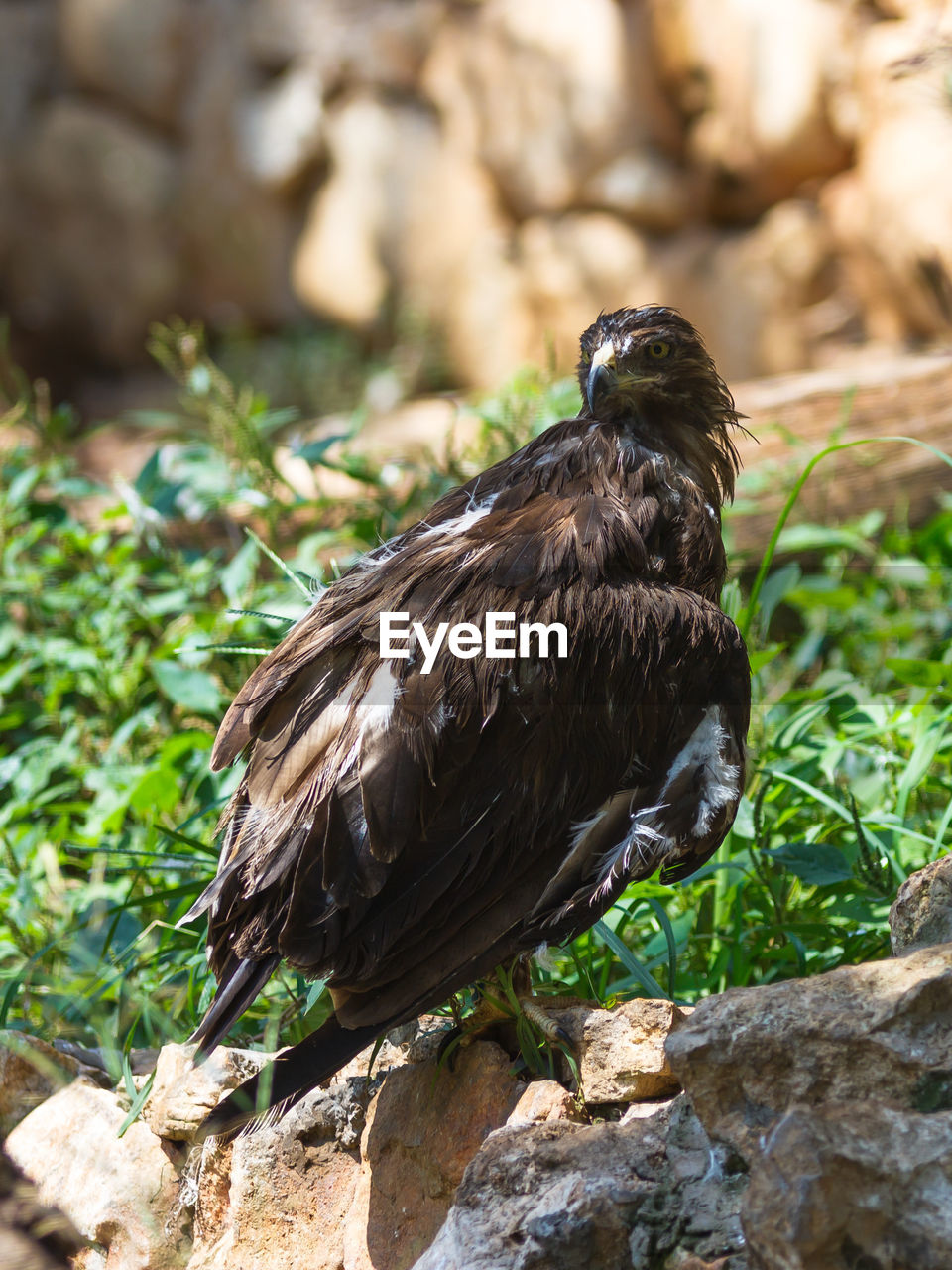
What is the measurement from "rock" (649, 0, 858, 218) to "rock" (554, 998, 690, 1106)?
769 centimetres

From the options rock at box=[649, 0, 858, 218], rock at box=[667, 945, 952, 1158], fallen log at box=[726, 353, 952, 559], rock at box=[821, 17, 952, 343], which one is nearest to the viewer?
rock at box=[667, 945, 952, 1158]

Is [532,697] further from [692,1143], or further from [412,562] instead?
[692,1143]

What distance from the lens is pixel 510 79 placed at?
9.48 metres

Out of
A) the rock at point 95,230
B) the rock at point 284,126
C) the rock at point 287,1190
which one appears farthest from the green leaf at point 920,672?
the rock at point 95,230

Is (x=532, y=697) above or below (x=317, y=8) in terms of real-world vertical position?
below

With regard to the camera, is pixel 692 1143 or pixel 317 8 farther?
pixel 317 8

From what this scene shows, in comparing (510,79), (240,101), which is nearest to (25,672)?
(510,79)

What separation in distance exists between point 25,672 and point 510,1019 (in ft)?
8.02

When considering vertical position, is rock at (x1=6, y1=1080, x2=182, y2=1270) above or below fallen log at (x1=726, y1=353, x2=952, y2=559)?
below

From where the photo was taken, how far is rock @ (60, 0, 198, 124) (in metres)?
10.4

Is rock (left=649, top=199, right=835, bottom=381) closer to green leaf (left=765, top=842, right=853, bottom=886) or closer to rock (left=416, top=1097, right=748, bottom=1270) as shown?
green leaf (left=765, top=842, right=853, bottom=886)

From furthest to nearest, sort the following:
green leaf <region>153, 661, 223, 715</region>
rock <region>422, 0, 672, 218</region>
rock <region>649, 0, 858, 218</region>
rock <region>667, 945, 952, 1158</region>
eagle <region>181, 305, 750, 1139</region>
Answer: rock <region>422, 0, 672, 218</region> → rock <region>649, 0, 858, 218</region> → green leaf <region>153, 661, 223, 715</region> → eagle <region>181, 305, 750, 1139</region> → rock <region>667, 945, 952, 1158</region>

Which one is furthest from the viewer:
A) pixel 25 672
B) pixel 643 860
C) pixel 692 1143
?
pixel 25 672

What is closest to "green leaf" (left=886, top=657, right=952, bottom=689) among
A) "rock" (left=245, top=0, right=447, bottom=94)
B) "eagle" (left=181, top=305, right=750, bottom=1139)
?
"eagle" (left=181, top=305, right=750, bottom=1139)
